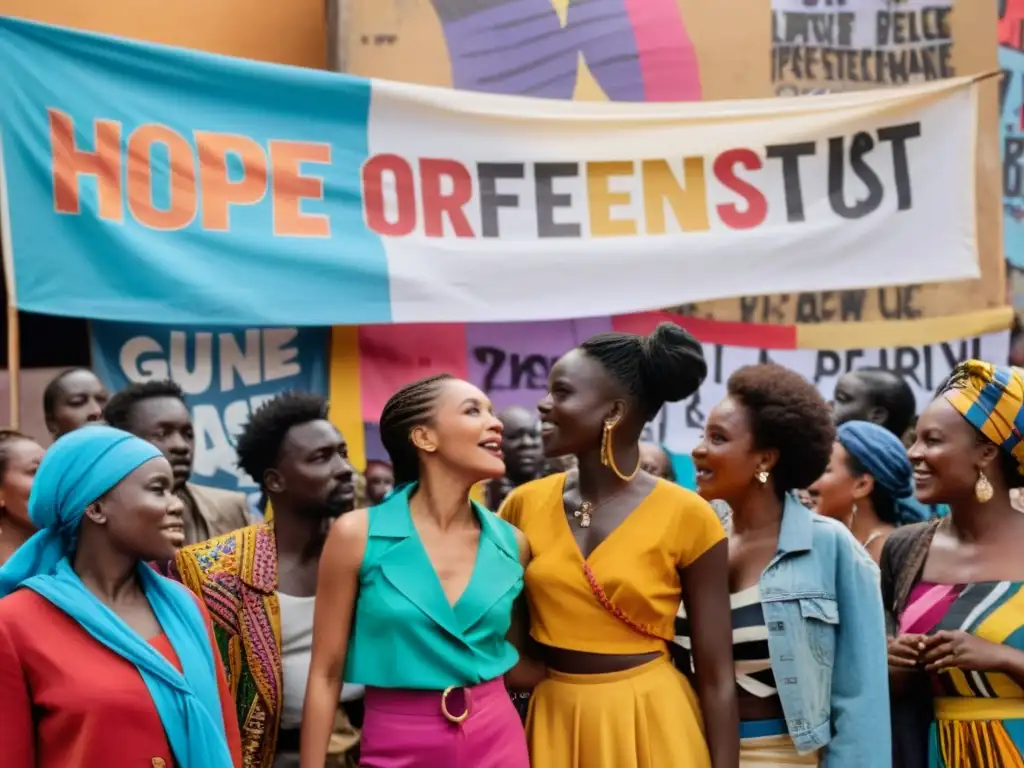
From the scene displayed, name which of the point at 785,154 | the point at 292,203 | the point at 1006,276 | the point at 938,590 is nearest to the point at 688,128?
the point at 785,154

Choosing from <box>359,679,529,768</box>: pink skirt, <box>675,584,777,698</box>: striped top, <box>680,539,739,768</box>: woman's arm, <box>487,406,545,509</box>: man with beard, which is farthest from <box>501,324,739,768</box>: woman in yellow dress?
<box>487,406,545,509</box>: man with beard

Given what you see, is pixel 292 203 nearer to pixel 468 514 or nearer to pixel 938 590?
pixel 468 514

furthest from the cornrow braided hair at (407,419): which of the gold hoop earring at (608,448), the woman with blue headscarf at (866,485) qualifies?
the woman with blue headscarf at (866,485)

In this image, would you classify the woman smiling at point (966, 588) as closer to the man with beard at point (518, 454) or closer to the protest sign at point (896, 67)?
the man with beard at point (518, 454)

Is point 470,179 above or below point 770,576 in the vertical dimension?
above

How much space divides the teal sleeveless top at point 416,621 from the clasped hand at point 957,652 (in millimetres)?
1151

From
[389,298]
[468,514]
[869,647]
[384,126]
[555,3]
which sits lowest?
[869,647]

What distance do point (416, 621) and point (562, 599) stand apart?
0.43 m

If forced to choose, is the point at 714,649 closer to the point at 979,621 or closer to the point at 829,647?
the point at 829,647

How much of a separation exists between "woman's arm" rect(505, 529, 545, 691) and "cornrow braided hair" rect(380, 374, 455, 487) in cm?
35

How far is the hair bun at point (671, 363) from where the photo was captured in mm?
3785

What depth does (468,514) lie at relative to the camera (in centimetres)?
368

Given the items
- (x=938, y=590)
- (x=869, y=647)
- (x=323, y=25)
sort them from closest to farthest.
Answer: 1. (x=869, y=647)
2. (x=938, y=590)
3. (x=323, y=25)

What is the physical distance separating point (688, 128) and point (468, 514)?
3963mm
